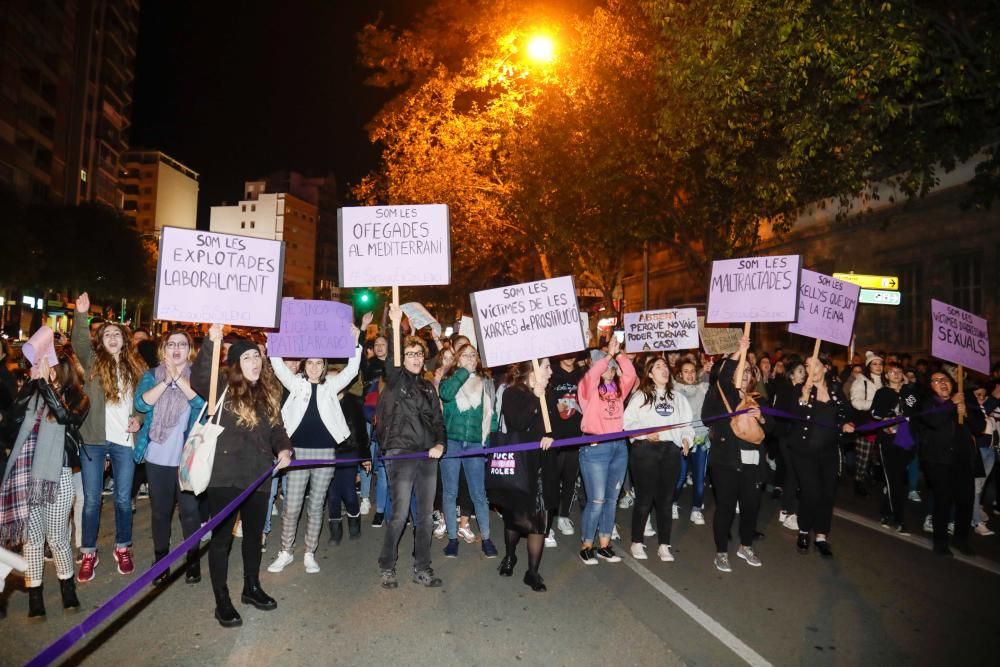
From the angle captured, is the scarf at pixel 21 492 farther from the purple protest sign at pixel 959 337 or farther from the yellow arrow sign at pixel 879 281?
the yellow arrow sign at pixel 879 281

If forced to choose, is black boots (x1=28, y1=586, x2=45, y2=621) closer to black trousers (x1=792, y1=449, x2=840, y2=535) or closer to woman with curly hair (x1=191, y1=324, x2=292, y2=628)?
woman with curly hair (x1=191, y1=324, x2=292, y2=628)

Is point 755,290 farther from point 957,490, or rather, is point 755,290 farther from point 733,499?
point 957,490

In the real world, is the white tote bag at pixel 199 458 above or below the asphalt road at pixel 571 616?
above

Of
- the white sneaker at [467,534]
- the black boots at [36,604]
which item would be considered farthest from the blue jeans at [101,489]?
the white sneaker at [467,534]

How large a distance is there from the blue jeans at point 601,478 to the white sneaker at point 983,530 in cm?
461

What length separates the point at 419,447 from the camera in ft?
20.0

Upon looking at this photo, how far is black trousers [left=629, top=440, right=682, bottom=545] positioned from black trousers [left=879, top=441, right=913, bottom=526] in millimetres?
3147

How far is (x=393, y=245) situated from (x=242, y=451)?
2500mm

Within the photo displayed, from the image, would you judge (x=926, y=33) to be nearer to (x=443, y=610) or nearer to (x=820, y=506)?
(x=820, y=506)

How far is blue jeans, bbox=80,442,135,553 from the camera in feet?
19.6

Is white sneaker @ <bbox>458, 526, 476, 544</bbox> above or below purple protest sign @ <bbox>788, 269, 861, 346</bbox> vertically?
below

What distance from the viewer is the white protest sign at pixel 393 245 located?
6773 mm

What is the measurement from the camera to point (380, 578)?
617cm

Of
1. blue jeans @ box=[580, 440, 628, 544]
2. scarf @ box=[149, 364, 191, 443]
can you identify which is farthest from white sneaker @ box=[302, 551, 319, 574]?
blue jeans @ box=[580, 440, 628, 544]
